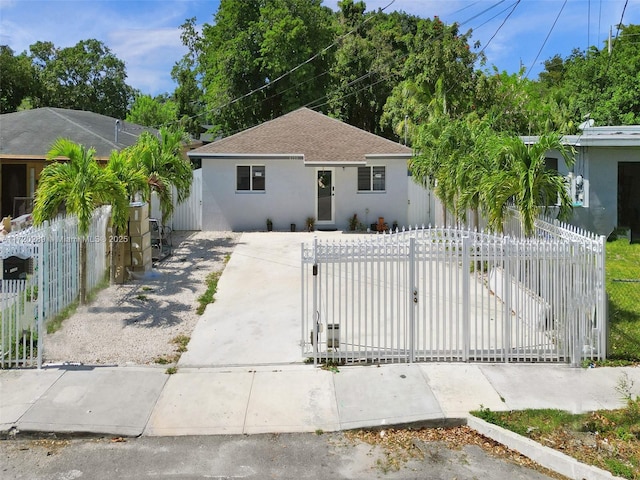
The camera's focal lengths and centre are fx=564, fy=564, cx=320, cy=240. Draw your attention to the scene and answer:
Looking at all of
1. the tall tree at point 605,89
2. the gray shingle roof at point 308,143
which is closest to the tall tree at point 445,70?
the gray shingle roof at point 308,143

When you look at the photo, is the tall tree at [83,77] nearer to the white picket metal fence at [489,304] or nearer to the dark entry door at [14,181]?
the dark entry door at [14,181]

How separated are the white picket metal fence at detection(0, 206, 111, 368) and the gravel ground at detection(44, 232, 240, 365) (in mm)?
364

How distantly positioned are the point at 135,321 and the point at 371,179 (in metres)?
14.0

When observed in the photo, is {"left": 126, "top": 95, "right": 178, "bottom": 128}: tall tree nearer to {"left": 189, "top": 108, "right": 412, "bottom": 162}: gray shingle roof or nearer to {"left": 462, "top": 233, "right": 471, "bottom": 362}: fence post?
{"left": 189, "top": 108, "right": 412, "bottom": 162}: gray shingle roof

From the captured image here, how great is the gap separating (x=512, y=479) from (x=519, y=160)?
6.16 m

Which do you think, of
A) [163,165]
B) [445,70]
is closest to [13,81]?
[163,165]

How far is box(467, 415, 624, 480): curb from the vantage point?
5242 millimetres

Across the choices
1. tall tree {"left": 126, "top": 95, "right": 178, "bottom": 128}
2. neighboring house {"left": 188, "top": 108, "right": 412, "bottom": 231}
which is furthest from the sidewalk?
tall tree {"left": 126, "top": 95, "right": 178, "bottom": 128}

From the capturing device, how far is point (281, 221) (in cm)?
2195

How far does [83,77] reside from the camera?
51.9m

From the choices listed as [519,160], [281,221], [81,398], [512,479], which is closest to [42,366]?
[81,398]

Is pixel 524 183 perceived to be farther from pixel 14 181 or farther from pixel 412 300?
pixel 14 181

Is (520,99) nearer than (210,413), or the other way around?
(210,413)

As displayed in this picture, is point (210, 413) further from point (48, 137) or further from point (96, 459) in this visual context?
point (48, 137)
